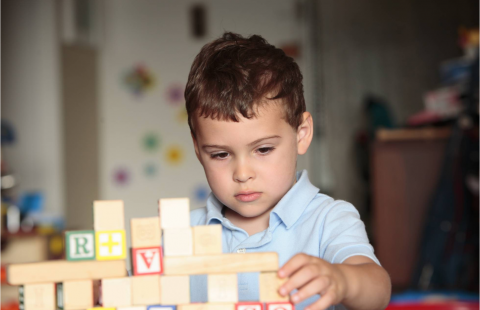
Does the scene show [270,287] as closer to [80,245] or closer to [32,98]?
[80,245]

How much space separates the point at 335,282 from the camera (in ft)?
1.91

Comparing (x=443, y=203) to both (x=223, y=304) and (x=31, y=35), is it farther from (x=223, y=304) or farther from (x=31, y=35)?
(x=31, y=35)

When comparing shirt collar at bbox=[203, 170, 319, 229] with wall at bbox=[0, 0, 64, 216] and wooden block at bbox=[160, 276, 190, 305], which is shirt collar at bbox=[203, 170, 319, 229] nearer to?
wooden block at bbox=[160, 276, 190, 305]

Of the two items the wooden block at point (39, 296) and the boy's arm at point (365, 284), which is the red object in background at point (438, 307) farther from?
the wooden block at point (39, 296)

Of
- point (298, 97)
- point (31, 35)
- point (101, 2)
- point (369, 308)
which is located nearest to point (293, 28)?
point (101, 2)

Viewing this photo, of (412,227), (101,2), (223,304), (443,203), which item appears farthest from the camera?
(101,2)

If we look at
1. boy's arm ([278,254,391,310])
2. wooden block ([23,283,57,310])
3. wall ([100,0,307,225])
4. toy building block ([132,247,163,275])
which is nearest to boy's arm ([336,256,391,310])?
boy's arm ([278,254,391,310])

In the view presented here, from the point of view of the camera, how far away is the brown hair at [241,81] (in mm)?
790

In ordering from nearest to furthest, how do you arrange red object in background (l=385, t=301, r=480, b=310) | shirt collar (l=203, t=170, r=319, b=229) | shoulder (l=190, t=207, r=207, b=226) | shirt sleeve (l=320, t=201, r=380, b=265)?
shirt sleeve (l=320, t=201, r=380, b=265), shirt collar (l=203, t=170, r=319, b=229), shoulder (l=190, t=207, r=207, b=226), red object in background (l=385, t=301, r=480, b=310)

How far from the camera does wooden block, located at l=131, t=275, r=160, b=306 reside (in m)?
0.59

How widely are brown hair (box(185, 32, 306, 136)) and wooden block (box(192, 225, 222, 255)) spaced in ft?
0.73

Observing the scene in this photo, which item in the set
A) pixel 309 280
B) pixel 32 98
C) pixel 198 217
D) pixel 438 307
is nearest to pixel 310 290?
pixel 309 280

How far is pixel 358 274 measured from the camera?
63 cm

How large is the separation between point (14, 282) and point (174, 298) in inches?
6.9
